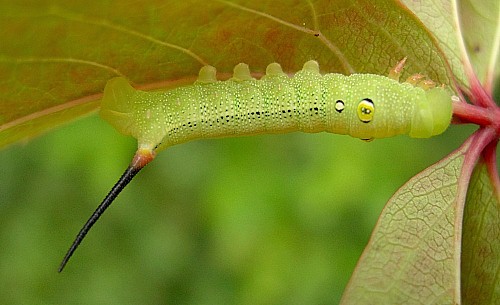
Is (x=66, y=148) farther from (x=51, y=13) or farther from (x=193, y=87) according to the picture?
(x=51, y=13)

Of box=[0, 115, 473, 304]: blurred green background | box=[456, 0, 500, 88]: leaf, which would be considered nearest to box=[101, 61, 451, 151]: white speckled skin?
box=[456, 0, 500, 88]: leaf

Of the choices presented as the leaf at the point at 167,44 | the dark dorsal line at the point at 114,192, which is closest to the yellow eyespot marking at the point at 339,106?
the leaf at the point at 167,44

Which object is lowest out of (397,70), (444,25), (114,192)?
(114,192)

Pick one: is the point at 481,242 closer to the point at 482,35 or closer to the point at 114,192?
the point at 482,35

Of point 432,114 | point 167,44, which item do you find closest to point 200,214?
point 432,114

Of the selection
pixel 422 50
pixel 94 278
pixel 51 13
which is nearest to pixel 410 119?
pixel 422 50

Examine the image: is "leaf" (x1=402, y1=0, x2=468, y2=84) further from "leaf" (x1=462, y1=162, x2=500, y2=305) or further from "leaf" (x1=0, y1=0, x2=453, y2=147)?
"leaf" (x1=462, y1=162, x2=500, y2=305)
